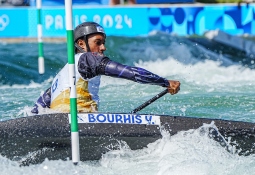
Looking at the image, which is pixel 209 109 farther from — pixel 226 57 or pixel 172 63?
pixel 226 57

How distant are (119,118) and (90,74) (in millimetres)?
407

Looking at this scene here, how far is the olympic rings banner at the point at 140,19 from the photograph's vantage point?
13.7 m

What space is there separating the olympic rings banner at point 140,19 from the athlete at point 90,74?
25.3ft

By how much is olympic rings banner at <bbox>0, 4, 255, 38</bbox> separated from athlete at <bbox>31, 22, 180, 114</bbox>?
7.71 m

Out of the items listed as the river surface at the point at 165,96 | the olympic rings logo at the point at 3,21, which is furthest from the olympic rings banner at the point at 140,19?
the river surface at the point at 165,96

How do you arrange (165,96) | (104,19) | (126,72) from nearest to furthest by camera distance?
(126,72) < (165,96) < (104,19)

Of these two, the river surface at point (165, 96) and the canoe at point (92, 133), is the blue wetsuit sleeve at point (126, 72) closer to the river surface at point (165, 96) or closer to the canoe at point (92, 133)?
the canoe at point (92, 133)

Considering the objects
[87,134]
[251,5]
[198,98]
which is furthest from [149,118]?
[251,5]

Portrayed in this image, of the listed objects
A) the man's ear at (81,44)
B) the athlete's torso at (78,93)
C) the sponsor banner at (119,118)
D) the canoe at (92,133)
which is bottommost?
the canoe at (92,133)

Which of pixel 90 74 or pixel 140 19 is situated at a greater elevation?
pixel 90 74

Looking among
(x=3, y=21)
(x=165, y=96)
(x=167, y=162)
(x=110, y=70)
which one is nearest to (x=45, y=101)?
(x=110, y=70)

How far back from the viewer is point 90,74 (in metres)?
5.77

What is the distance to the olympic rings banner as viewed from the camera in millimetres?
13656

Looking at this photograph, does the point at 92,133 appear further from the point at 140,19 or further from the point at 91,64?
the point at 140,19
